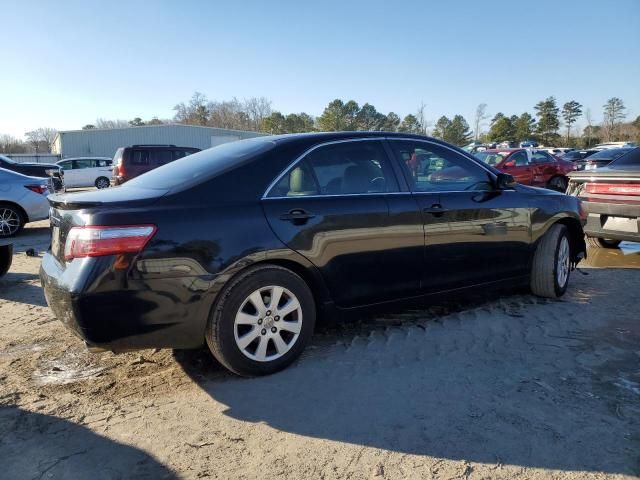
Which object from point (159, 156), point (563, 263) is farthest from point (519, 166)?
point (563, 263)

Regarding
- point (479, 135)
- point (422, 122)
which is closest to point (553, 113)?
point (479, 135)

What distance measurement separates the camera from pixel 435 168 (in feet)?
13.8

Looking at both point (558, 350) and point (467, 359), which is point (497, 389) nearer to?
point (467, 359)

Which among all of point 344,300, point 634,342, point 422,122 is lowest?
point 634,342

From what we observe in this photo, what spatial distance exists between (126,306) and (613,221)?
630 centimetres

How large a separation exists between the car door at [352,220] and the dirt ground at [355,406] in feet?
1.66

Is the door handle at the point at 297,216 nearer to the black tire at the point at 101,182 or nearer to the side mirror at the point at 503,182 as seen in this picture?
the side mirror at the point at 503,182

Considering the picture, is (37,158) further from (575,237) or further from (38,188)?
(575,237)

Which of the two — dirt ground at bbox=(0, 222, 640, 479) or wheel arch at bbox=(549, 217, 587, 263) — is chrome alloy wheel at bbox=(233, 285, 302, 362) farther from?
wheel arch at bbox=(549, 217, 587, 263)

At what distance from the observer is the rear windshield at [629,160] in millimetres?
6789

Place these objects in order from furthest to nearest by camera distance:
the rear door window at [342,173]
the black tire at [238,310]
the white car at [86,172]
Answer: the white car at [86,172], the rear door window at [342,173], the black tire at [238,310]

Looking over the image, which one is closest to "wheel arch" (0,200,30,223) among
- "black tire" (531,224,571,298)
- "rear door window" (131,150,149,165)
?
"rear door window" (131,150,149,165)

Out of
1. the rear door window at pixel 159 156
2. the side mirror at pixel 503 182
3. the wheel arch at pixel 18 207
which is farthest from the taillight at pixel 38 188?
the side mirror at pixel 503 182

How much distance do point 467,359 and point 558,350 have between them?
729 mm
